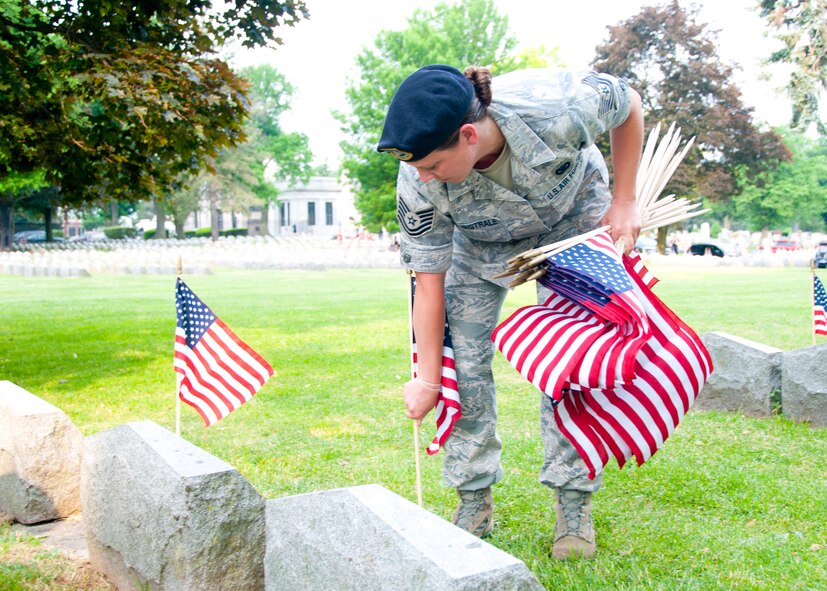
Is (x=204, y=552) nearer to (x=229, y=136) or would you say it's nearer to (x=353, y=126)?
(x=229, y=136)

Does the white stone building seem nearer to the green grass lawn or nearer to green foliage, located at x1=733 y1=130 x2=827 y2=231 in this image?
green foliage, located at x1=733 y1=130 x2=827 y2=231

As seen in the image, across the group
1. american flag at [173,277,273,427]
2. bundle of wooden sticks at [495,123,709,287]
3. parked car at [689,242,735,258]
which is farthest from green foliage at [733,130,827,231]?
american flag at [173,277,273,427]

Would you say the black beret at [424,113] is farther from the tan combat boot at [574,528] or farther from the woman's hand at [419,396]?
the tan combat boot at [574,528]

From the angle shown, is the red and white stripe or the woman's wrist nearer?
the woman's wrist

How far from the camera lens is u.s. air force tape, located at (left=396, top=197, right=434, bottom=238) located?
10.4ft

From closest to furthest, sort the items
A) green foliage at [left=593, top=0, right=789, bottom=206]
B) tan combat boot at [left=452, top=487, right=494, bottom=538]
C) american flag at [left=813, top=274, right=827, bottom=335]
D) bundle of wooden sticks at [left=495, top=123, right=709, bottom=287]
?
tan combat boot at [left=452, top=487, right=494, bottom=538] → bundle of wooden sticks at [left=495, top=123, right=709, bottom=287] → american flag at [left=813, top=274, right=827, bottom=335] → green foliage at [left=593, top=0, right=789, bottom=206]

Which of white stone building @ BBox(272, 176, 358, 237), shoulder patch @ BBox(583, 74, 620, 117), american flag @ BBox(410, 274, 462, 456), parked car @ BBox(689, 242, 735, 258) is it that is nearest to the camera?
shoulder patch @ BBox(583, 74, 620, 117)

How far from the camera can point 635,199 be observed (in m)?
3.41

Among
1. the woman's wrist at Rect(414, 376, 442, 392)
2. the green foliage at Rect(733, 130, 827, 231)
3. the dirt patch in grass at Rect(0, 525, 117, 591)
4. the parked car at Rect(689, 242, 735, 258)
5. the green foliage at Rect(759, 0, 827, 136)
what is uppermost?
the green foliage at Rect(759, 0, 827, 136)

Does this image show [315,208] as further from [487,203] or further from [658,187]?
[487,203]

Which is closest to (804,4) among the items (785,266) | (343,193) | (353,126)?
(785,266)

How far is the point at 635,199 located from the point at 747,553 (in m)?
1.49

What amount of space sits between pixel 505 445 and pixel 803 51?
32.6 m

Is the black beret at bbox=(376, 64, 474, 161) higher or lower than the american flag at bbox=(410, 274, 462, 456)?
higher
